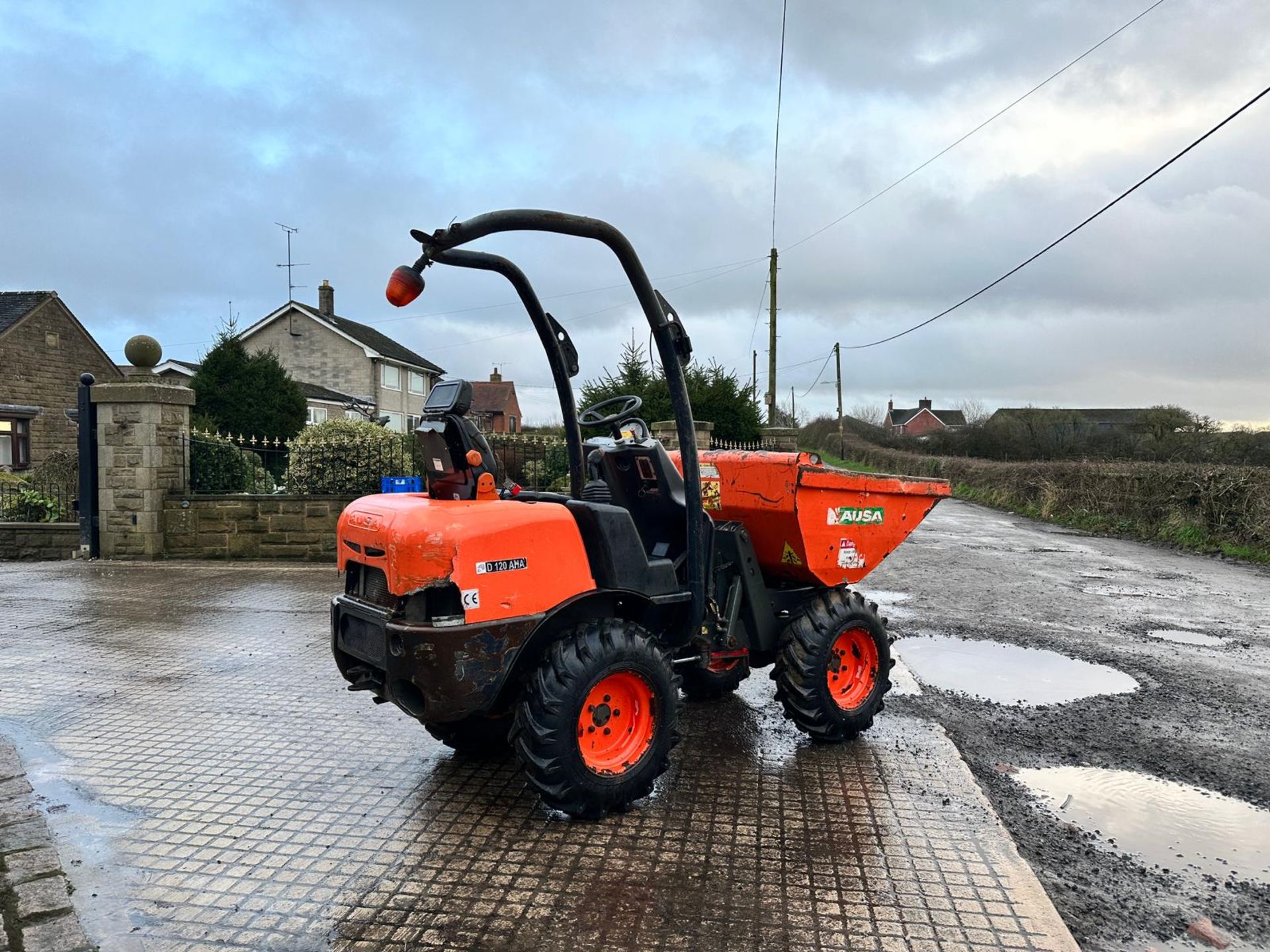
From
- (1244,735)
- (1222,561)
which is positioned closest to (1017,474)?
(1222,561)

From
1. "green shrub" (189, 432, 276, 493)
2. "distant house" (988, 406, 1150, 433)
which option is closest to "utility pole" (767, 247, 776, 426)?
"distant house" (988, 406, 1150, 433)

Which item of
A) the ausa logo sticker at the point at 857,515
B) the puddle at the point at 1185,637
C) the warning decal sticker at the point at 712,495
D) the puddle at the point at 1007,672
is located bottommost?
the puddle at the point at 1185,637

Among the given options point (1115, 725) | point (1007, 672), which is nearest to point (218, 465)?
point (1007, 672)

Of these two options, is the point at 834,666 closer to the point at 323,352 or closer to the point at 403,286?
the point at 403,286

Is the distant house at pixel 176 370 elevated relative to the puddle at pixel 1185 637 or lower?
elevated

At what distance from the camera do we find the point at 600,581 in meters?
3.88

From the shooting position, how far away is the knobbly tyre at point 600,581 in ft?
11.5

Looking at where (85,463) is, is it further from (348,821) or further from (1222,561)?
(1222,561)

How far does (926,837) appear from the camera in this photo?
11.8 ft

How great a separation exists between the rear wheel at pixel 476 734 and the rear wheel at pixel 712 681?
1214 mm

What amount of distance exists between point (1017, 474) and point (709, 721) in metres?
19.5

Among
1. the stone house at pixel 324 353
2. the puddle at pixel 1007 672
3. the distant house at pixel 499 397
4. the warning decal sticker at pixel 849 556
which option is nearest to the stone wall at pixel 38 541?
the puddle at pixel 1007 672

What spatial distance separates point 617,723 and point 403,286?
6.65ft

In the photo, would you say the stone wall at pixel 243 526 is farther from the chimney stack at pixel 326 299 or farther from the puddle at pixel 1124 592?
the chimney stack at pixel 326 299
